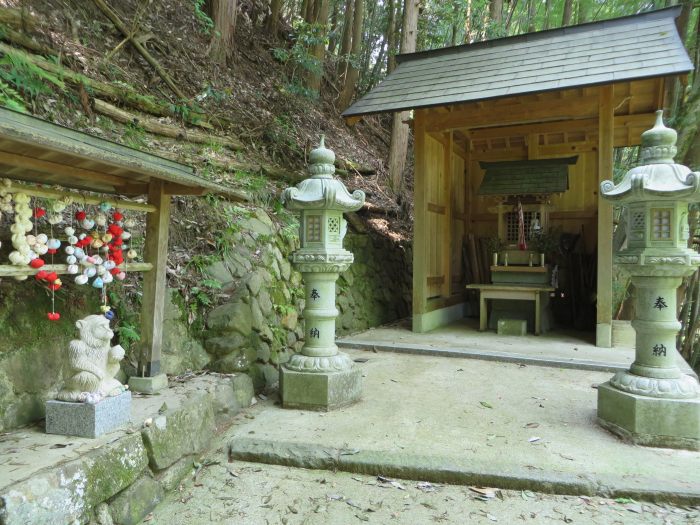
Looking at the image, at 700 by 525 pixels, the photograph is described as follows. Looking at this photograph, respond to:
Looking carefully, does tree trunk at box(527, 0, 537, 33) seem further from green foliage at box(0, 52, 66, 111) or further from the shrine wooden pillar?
the shrine wooden pillar

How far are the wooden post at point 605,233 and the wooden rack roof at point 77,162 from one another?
5.31 m

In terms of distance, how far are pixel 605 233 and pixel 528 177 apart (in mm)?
1659

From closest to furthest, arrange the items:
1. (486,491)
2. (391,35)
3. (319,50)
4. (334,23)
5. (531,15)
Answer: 1. (486,491)
2. (319,50)
3. (391,35)
4. (334,23)
5. (531,15)

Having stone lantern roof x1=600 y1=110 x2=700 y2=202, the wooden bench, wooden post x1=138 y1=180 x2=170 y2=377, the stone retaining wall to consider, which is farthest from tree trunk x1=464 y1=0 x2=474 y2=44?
wooden post x1=138 y1=180 x2=170 y2=377

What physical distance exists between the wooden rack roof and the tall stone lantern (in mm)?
779

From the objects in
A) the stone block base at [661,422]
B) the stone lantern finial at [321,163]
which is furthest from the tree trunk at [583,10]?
the stone block base at [661,422]

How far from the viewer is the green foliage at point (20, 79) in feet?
15.6

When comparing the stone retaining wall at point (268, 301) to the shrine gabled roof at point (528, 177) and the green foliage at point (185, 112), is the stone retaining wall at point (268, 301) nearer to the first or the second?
the green foliage at point (185, 112)

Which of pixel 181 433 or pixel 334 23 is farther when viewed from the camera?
pixel 334 23

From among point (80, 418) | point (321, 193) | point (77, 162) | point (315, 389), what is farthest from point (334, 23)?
point (80, 418)

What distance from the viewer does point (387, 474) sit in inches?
129

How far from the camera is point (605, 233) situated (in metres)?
6.52

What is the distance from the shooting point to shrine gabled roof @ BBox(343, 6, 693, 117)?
6.04m

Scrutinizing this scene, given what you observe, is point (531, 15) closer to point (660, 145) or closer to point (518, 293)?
point (518, 293)
